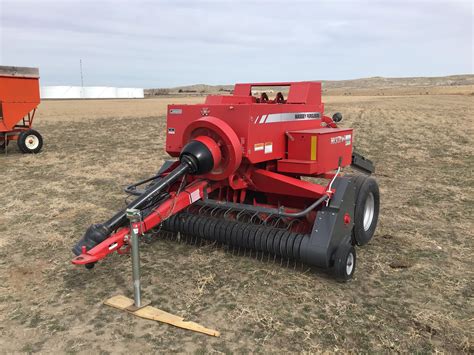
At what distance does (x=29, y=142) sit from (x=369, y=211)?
9.16 meters

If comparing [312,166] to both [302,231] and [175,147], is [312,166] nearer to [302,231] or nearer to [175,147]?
[302,231]

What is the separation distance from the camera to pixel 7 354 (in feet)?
9.65

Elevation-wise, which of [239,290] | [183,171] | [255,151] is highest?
[255,151]

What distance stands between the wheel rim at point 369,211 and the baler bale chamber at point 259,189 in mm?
12

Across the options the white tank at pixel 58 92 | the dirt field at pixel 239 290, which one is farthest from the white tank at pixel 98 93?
the dirt field at pixel 239 290

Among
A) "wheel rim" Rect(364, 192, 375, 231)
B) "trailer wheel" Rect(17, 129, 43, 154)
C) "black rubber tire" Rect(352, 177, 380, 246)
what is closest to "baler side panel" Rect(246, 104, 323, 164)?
"black rubber tire" Rect(352, 177, 380, 246)

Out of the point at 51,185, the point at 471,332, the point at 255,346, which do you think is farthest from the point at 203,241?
the point at 51,185

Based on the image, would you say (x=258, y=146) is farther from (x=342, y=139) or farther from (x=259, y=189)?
(x=342, y=139)

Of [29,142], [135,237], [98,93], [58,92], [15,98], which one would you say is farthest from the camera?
[98,93]

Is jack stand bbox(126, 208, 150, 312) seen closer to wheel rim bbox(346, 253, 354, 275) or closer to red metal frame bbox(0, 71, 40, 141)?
wheel rim bbox(346, 253, 354, 275)

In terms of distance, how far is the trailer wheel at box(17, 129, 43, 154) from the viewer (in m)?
11.0

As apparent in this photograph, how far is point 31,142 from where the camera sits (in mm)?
11164

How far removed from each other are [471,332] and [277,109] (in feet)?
8.29

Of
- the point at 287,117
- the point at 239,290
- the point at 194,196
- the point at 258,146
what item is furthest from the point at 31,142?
the point at 239,290
